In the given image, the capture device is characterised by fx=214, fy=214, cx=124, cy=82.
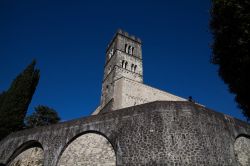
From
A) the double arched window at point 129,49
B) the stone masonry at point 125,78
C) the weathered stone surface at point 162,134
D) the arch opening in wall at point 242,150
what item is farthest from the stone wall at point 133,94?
the arch opening in wall at point 242,150

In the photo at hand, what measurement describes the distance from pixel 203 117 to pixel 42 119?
21.0 meters

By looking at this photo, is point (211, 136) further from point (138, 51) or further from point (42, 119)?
point (138, 51)

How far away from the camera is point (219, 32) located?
33.1 ft

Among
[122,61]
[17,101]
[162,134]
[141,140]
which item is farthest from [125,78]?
[162,134]

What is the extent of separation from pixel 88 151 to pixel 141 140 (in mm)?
3185

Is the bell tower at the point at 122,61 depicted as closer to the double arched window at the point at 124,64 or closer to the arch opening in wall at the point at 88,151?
the double arched window at the point at 124,64

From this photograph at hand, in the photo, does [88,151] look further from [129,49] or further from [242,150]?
A: [129,49]

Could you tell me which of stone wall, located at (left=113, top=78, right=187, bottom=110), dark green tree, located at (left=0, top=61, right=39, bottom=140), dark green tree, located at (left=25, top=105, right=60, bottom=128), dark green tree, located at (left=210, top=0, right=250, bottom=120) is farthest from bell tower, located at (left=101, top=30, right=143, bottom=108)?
dark green tree, located at (left=210, top=0, right=250, bottom=120)

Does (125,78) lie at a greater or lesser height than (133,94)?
greater

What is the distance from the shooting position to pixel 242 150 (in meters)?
12.4

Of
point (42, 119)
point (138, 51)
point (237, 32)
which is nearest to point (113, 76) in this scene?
point (138, 51)

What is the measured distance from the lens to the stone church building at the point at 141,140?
10.2 meters

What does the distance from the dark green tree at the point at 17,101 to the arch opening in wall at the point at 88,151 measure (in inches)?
360

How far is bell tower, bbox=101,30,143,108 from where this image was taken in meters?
36.9
